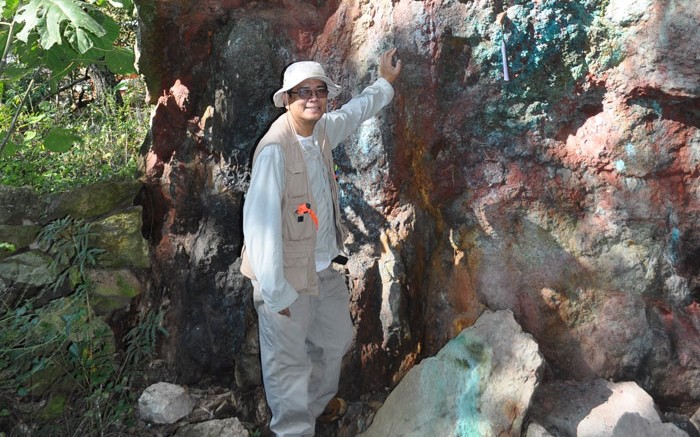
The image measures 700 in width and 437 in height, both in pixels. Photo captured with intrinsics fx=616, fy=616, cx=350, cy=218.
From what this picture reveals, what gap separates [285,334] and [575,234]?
1575mm

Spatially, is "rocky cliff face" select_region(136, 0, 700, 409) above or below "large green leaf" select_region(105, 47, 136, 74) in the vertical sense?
below

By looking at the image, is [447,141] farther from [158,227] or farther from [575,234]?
[158,227]

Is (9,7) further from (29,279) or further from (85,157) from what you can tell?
(85,157)

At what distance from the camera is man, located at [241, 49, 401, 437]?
2.55 meters

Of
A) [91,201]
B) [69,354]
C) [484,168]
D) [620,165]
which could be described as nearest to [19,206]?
[91,201]

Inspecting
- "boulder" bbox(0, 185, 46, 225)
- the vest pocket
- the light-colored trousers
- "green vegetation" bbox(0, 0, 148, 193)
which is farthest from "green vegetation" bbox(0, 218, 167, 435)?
the vest pocket

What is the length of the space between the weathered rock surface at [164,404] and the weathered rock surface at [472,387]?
114cm

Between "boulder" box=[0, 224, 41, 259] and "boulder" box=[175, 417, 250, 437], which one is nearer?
"boulder" box=[175, 417, 250, 437]

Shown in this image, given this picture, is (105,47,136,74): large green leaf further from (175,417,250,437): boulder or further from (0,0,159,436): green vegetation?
(175,417,250,437): boulder

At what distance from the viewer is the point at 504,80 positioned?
3.13 m

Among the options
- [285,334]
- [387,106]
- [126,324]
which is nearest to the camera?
[285,334]

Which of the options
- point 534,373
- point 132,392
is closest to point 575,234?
point 534,373

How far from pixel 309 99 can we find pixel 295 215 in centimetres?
51

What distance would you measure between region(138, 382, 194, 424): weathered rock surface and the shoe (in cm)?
82
